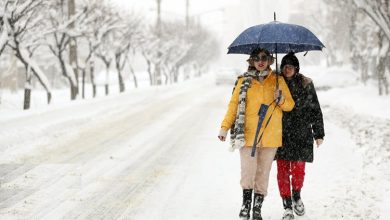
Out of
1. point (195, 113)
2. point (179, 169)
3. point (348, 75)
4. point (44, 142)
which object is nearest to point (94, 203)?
point (179, 169)

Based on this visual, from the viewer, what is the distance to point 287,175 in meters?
5.45

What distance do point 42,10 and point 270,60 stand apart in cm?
1590

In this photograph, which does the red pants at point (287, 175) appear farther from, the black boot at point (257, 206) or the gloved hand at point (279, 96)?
the gloved hand at point (279, 96)

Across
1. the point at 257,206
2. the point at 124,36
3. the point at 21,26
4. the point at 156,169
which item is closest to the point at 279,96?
the point at 257,206

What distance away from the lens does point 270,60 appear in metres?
5.00

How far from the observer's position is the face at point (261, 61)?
4.93 metres

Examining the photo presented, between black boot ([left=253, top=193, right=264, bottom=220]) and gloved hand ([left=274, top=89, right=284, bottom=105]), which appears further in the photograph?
black boot ([left=253, top=193, right=264, bottom=220])

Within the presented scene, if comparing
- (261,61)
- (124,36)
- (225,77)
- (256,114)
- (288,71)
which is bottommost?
(225,77)

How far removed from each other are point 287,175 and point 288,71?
1.14 m

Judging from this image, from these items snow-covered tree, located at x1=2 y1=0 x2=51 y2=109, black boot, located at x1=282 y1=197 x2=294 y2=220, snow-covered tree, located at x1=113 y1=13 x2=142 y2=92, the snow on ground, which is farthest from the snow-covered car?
black boot, located at x1=282 y1=197 x2=294 y2=220

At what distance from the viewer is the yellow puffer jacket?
4984mm

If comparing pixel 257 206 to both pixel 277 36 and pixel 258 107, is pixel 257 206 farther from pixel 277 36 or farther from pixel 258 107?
pixel 277 36

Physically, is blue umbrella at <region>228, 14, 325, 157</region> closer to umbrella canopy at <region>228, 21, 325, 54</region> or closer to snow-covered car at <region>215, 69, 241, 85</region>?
umbrella canopy at <region>228, 21, 325, 54</region>

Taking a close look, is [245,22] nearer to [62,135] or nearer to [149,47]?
[149,47]
